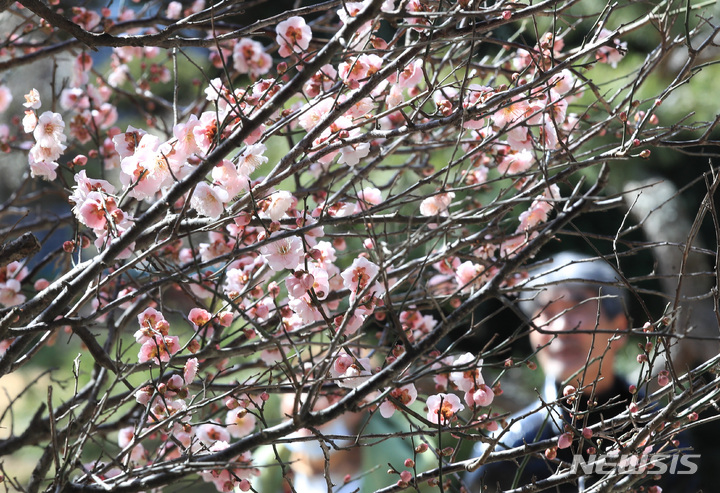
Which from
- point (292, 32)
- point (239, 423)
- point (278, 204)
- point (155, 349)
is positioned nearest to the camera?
point (278, 204)

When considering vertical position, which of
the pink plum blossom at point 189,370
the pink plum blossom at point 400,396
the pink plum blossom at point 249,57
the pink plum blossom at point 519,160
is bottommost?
the pink plum blossom at point 400,396

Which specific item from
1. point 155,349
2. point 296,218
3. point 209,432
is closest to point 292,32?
point 296,218

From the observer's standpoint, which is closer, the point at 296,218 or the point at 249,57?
the point at 296,218

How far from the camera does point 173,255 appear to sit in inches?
74.2

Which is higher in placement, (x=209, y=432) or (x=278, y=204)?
(x=278, y=204)

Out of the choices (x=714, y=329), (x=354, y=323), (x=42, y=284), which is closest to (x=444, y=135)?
(x=354, y=323)

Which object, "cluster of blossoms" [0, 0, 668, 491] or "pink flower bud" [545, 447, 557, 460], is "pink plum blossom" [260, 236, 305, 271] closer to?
"cluster of blossoms" [0, 0, 668, 491]

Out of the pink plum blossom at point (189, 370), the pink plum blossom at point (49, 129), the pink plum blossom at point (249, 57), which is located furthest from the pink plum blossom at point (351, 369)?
the pink plum blossom at point (249, 57)

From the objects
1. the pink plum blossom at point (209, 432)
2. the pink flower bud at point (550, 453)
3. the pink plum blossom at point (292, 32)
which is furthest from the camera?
the pink plum blossom at point (209, 432)

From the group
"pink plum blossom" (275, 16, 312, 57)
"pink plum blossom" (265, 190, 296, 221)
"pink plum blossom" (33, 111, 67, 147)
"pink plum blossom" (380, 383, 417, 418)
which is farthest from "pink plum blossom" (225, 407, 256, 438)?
"pink plum blossom" (275, 16, 312, 57)

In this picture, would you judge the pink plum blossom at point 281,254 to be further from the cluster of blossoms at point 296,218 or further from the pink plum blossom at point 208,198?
the pink plum blossom at point 208,198

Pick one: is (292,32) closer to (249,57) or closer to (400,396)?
(249,57)

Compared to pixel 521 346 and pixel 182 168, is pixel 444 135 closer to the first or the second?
pixel 182 168

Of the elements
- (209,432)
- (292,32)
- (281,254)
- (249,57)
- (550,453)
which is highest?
(249,57)
